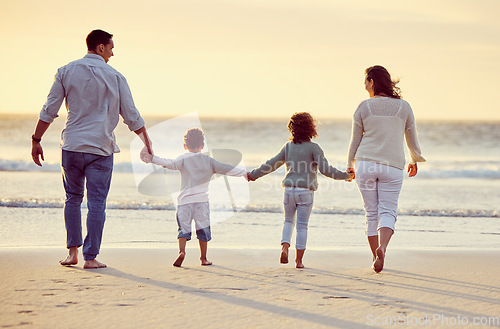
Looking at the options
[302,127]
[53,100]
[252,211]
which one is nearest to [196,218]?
[302,127]

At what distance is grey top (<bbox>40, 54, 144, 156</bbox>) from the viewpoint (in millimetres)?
4367

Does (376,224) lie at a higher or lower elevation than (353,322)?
higher

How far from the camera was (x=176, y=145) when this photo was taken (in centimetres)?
3127

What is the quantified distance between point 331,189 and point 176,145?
66.4 feet

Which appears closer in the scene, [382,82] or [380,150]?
[380,150]

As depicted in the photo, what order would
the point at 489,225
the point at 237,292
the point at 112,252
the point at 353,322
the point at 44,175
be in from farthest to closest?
the point at 44,175, the point at 489,225, the point at 112,252, the point at 237,292, the point at 353,322

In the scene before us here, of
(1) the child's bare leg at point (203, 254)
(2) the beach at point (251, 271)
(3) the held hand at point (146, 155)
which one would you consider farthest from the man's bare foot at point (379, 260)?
(3) the held hand at point (146, 155)

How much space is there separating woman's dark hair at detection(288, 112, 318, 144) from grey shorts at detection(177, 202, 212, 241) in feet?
3.07

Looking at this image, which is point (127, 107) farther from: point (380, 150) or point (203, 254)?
point (380, 150)

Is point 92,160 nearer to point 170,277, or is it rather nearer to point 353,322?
point 170,277

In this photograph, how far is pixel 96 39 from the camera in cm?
452

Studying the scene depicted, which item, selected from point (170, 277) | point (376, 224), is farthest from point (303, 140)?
point (170, 277)

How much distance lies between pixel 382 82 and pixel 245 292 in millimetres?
2025

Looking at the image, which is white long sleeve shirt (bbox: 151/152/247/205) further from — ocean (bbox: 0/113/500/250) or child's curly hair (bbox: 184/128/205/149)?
ocean (bbox: 0/113/500/250)
